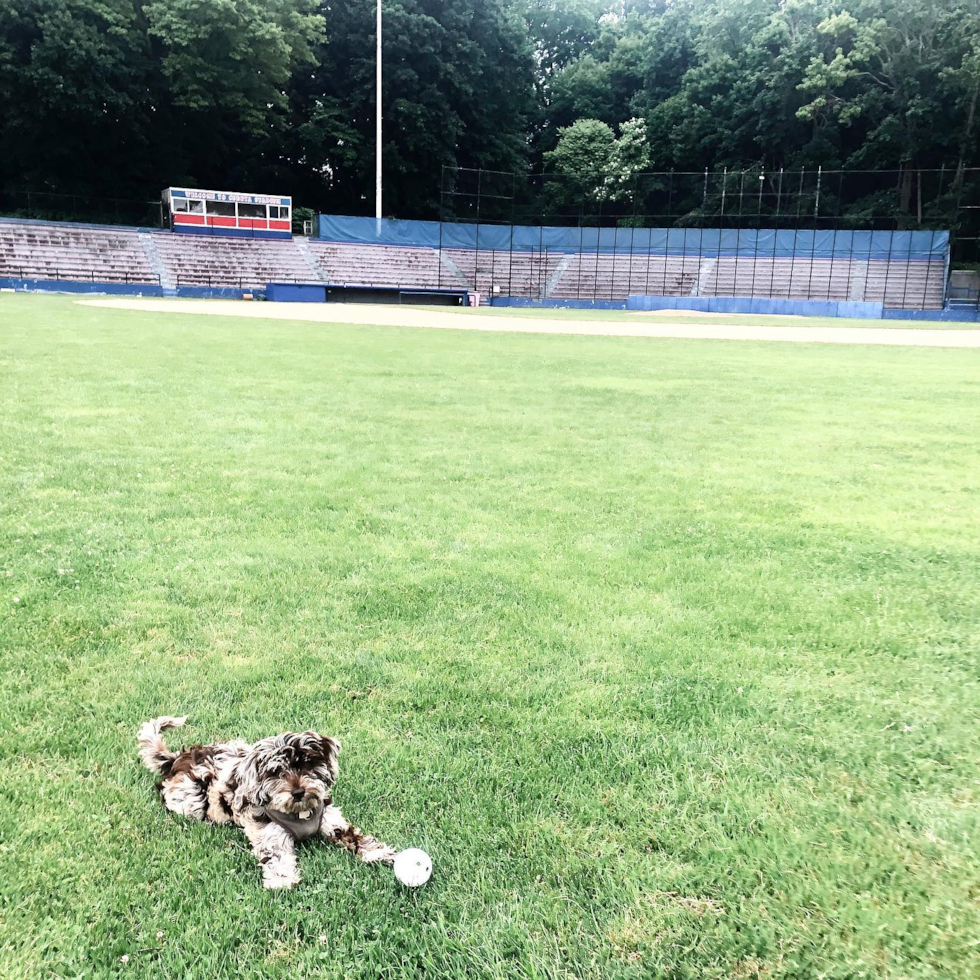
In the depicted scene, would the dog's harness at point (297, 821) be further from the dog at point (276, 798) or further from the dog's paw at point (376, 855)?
the dog's paw at point (376, 855)

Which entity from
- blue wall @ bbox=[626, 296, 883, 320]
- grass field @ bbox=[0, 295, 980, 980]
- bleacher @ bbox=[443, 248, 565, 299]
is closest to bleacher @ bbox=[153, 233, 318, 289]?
bleacher @ bbox=[443, 248, 565, 299]

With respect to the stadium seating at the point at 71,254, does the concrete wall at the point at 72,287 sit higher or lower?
lower

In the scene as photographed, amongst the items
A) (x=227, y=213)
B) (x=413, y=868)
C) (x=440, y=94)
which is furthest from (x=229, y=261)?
(x=413, y=868)

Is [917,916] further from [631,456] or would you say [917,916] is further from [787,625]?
[631,456]

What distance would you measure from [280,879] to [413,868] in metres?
0.36

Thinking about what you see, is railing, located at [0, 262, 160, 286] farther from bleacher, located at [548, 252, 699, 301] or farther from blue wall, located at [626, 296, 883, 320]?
blue wall, located at [626, 296, 883, 320]

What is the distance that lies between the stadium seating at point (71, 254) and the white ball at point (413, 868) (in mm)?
44550

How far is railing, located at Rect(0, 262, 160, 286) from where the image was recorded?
39.0 metres

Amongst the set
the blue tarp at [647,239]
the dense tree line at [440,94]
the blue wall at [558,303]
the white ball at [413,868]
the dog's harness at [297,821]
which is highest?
the dense tree line at [440,94]

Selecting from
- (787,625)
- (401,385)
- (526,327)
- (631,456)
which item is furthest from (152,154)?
(787,625)

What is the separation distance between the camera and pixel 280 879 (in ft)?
6.77

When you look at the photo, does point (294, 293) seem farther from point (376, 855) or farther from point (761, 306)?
point (376, 855)

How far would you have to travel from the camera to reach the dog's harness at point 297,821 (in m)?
2.13

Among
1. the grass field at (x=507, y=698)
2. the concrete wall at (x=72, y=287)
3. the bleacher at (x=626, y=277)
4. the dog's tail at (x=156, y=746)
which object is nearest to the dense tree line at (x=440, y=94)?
the bleacher at (x=626, y=277)
